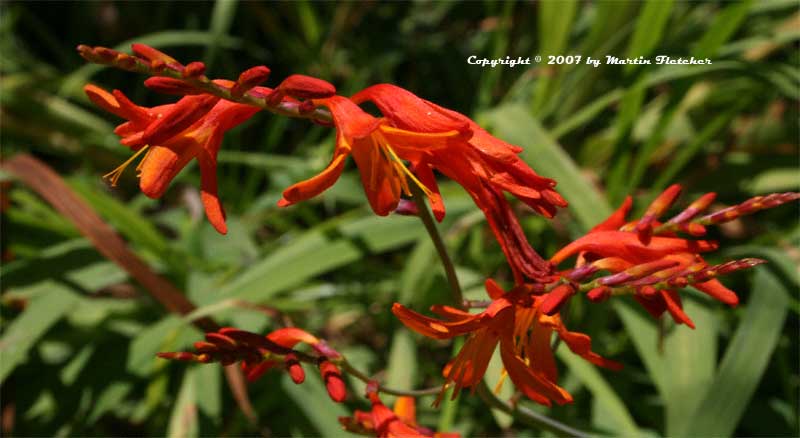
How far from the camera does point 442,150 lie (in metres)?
0.82

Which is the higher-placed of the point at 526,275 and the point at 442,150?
the point at 442,150

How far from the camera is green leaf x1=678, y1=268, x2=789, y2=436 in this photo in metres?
1.47

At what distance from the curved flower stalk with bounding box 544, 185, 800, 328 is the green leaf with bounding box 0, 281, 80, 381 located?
48.3 inches

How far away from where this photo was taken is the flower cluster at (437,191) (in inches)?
30.9

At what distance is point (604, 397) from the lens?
1619 millimetres

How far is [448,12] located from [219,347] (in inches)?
92.8

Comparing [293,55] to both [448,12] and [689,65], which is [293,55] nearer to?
[448,12]

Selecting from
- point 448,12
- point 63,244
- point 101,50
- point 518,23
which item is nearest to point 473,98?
point 518,23

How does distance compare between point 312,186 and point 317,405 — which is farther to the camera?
point 317,405

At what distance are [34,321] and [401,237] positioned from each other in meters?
0.82

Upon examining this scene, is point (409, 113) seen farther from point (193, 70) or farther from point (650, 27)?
point (650, 27)

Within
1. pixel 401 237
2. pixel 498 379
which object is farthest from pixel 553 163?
pixel 498 379

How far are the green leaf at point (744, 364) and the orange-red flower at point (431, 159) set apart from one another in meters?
0.80

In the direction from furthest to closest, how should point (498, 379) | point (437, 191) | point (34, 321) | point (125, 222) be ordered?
point (125, 222), point (34, 321), point (498, 379), point (437, 191)
